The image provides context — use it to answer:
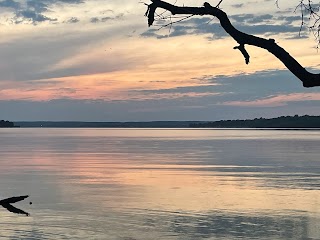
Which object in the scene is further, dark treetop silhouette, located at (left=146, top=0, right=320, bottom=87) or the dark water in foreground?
the dark water in foreground

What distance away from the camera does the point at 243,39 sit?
3852 mm

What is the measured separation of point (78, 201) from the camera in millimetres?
22922

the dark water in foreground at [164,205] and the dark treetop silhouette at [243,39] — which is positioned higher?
the dark treetop silhouette at [243,39]

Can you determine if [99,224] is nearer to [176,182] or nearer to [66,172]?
[176,182]

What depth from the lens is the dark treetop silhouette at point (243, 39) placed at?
12.3 feet

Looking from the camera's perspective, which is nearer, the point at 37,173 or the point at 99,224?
the point at 99,224

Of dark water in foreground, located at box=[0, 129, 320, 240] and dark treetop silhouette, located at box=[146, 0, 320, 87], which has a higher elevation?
dark treetop silhouette, located at box=[146, 0, 320, 87]

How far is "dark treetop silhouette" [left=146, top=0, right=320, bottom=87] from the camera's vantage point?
3.74 m

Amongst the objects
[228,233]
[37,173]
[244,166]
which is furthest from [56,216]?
[244,166]

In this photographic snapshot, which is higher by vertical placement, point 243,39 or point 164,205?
point 243,39

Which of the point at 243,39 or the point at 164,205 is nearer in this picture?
the point at 243,39

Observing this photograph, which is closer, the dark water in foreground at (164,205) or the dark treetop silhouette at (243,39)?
the dark treetop silhouette at (243,39)

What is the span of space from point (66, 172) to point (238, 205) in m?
18.6

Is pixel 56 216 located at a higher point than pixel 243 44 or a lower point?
lower
